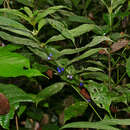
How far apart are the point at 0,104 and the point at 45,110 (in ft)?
2.62

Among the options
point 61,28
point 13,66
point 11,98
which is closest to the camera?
point 13,66

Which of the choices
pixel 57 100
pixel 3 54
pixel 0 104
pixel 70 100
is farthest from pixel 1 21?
pixel 70 100

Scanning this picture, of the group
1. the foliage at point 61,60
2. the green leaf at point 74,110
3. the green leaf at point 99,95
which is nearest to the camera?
the foliage at point 61,60

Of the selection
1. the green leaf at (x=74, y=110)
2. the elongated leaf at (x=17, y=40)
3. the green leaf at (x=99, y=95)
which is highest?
the elongated leaf at (x=17, y=40)

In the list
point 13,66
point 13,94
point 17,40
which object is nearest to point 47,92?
point 13,94

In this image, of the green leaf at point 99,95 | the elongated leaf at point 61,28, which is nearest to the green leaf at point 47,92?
the green leaf at point 99,95

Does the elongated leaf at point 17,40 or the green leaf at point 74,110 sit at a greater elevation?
the elongated leaf at point 17,40

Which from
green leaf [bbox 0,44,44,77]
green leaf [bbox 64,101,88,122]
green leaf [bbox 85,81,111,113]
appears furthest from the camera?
green leaf [bbox 64,101,88,122]

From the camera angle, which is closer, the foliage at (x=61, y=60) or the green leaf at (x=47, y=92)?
the foliage at (x=61, y=60)

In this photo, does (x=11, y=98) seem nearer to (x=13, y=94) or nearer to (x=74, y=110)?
(x=13, y=94)

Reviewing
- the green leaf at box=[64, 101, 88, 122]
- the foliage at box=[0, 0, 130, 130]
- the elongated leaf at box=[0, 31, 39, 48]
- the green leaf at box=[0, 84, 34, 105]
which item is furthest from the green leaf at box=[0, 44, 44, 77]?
the green leaf at box=[64, 101, 88, 122]

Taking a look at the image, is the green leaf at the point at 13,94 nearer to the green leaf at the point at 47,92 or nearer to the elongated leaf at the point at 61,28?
the green leaf at the point at 47,92

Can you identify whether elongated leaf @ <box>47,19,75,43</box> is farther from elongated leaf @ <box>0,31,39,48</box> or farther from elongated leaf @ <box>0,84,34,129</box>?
elongated leaf @ <box>0,84,34,129</box>

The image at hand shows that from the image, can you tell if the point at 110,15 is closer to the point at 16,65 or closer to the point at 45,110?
the point at 16,65
